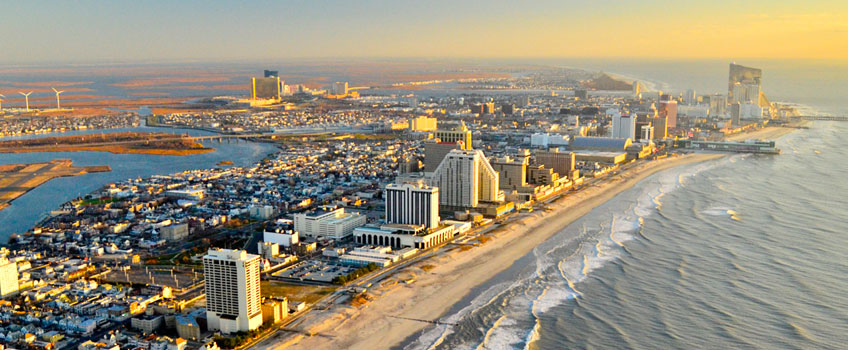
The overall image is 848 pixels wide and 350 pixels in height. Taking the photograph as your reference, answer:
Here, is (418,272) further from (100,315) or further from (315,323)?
(100,315)

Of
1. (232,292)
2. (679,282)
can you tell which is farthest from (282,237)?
(679,282)

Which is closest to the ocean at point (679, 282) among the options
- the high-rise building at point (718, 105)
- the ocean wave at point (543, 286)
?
the ocean wave at point (543, 286)

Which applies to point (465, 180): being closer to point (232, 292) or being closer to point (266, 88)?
point (232, 292)

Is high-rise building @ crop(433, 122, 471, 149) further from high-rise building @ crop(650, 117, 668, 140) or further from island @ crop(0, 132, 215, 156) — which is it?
high-rise building @ crop(650, 117, 668, 140)

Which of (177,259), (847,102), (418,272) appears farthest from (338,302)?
(847,102)

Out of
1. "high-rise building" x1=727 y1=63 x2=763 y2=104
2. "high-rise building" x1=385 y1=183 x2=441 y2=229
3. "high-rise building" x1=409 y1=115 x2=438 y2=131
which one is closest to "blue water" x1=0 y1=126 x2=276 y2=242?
"high-rise building" x1=409 y1=115 x2=438 y2=131

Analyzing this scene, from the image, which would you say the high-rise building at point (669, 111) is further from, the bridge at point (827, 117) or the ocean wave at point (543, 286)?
the ocean wave at point (543, 286)
